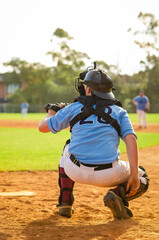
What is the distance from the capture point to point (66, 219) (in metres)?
3.87

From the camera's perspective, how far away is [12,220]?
12.4 ft

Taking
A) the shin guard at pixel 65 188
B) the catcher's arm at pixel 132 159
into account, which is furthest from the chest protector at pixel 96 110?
Answer: the shin guard at pixel 65 188

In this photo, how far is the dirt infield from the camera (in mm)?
3246

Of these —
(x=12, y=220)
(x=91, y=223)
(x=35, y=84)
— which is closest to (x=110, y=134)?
(x=91, y=223)

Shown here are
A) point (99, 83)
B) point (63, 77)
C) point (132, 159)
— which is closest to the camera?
point (132, 159)

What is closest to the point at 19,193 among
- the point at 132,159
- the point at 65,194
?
the point at 65,194

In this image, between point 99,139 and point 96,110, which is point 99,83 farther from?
point 99,139

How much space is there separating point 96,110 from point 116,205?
988 millimetres

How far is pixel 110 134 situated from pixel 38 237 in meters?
1.12

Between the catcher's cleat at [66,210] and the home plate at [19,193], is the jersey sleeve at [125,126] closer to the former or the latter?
the catcher's cleat at [66,210]

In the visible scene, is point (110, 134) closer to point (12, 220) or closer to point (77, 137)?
point (77, 137)

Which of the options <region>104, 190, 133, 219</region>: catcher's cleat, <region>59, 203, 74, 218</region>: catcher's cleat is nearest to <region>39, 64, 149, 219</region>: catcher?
<region>104, 190, 133, 219</region>: catcher's cleat

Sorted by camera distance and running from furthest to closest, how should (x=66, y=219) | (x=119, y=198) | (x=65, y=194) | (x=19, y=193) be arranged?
(x=19, y=193)
(x=65, y=194)
(x=66, y=219)
(x=119, y=198)

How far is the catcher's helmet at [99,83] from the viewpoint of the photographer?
11.4 feet
